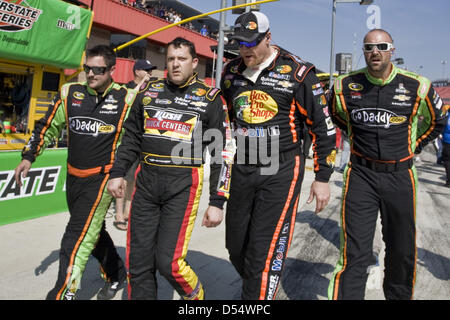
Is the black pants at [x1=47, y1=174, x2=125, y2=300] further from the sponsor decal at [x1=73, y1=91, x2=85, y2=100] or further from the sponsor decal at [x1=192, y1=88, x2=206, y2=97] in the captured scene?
the sponsor decal at [x1=192, y1=88, x2=206, y2=97]

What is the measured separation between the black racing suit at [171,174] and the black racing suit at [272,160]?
0.18 meters

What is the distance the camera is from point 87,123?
3256 mm

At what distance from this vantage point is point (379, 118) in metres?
3.13

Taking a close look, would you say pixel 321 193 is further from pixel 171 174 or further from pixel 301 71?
pixel 171 174

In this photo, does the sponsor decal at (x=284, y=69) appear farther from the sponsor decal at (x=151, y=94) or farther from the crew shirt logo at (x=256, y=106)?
the sponsor decal at (x=151, y=94)

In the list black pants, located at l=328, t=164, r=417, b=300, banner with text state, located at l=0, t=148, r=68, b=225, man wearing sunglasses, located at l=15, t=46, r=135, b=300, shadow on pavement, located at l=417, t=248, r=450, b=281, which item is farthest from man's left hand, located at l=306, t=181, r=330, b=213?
banner with text state, located at l=0, t=148, r=68, b=225

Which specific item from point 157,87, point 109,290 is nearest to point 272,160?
point 157,87

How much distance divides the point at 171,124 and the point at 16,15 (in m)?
8.58

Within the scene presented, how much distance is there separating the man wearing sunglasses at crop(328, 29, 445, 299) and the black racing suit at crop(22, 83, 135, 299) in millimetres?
1984

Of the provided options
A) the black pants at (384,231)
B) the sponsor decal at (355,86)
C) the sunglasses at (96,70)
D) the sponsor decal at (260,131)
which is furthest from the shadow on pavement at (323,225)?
the sunglasses at (96,70)

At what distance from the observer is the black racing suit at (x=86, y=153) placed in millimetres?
3080

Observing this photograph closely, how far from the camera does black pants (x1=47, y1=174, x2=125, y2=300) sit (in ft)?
9.48
